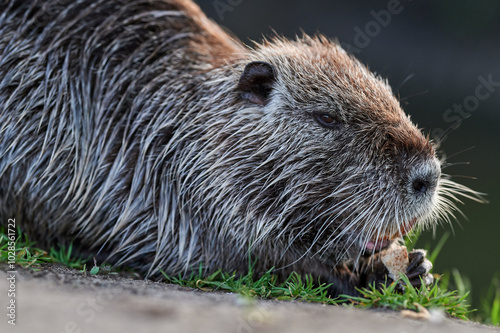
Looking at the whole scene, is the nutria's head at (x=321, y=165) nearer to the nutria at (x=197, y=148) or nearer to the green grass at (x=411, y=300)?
the nutria at (x=197, y=148)

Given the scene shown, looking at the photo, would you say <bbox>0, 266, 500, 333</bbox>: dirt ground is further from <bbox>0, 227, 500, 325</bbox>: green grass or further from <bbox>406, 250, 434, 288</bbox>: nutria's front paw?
<bbox>406, 250, 434, 288</bbox>: nutria's front paw

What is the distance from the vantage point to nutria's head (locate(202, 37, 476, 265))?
10.0ft

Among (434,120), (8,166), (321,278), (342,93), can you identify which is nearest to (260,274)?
(321,278)

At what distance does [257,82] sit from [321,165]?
67 centimetres

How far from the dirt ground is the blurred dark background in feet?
24.7

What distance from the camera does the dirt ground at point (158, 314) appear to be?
73.2 inches

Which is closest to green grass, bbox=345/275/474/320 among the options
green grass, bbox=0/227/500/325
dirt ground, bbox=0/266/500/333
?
green grass, bbox=0/227/500/325

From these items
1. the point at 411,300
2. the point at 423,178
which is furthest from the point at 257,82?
the point at 411,300

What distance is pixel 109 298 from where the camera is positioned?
221cm

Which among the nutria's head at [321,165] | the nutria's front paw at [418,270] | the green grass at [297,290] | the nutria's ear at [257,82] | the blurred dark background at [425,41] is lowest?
the green grass at [297,290]

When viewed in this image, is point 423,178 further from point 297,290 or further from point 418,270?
point 297,290

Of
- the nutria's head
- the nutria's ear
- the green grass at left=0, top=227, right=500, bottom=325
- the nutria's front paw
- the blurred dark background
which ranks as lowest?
the green grass at left=0, top=227, right=500, bottom=325

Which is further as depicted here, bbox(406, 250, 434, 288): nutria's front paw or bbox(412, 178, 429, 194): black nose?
Answer: bbox(406, 250, 434, 288): nutria's front paw

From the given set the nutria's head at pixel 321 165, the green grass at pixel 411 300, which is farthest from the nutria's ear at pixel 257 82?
the green grass at pixel 411 300
